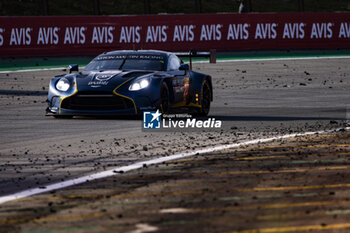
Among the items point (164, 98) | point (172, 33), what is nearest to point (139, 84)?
point (164, 98)

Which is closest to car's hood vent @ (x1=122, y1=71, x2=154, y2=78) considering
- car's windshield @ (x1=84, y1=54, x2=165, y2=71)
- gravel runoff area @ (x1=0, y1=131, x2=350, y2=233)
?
car's windshield @ (x1=84, y1=54, x2=165, y2=71)

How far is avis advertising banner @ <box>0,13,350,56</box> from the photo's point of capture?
107 feet

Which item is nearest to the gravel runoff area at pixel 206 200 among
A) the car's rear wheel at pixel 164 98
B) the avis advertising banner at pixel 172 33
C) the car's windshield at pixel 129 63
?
the car's rear wheel at pixel 164 98

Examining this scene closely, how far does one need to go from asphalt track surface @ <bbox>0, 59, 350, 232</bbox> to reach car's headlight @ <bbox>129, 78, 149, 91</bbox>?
22.7 inches

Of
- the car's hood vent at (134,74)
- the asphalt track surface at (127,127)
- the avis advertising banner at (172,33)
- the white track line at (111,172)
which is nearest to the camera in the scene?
the white track line at (111,172)

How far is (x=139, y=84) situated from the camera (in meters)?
14.2

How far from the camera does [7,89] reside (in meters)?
22.2

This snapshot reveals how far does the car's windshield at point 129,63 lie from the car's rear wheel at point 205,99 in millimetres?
1023

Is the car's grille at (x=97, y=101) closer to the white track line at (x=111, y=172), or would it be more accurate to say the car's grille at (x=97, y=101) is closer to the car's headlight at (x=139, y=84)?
the car's headlight at (x=139, y=84)

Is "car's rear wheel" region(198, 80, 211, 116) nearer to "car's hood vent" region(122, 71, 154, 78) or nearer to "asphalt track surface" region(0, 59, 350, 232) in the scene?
"asphalt track surface" region(0, 59, 350, 232)

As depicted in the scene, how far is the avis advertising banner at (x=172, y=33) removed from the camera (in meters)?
32.5

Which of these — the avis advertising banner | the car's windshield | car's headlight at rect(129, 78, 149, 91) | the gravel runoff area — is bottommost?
the gravel runoff area

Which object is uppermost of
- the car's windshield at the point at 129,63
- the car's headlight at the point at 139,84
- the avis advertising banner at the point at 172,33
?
the avis advertising banner at the point at 172,33

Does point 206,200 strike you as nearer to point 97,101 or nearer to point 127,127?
point 127,127
